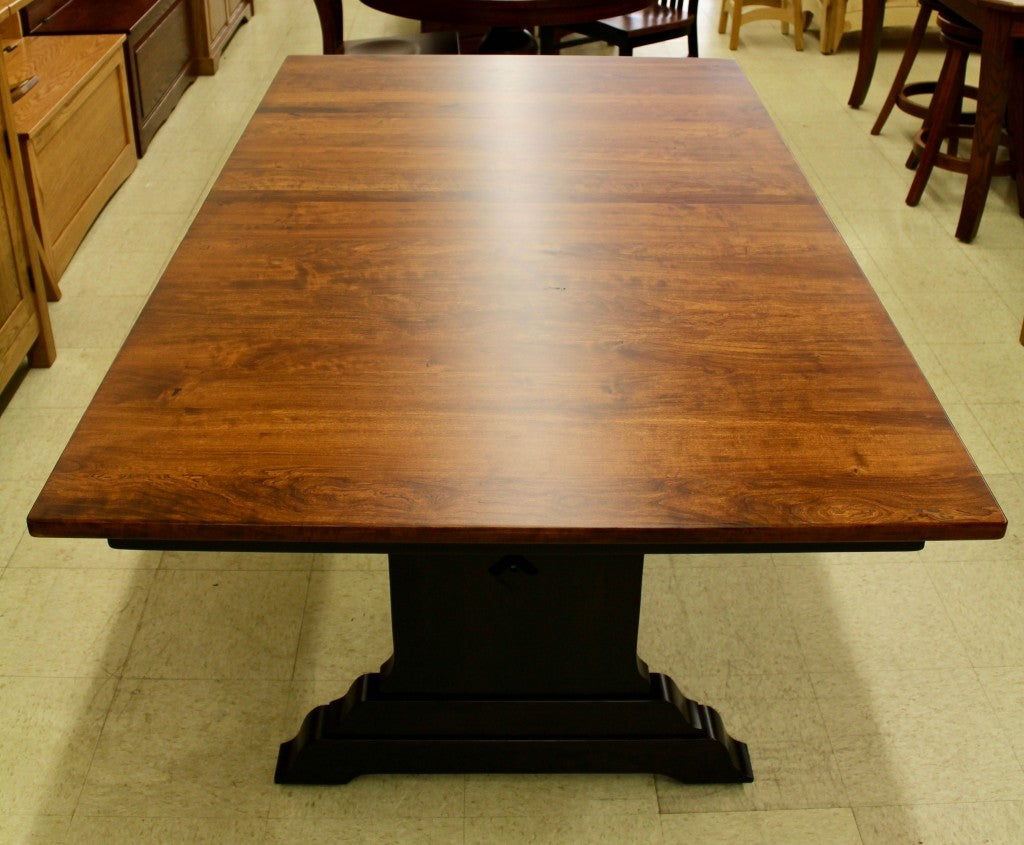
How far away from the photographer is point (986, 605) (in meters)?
2.33

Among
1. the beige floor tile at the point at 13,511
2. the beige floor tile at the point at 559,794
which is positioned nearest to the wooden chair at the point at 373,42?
the beige floor tile at the point at 13,511

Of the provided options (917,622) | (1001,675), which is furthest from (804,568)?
(1001,675)

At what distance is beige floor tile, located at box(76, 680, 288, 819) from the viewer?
190cm

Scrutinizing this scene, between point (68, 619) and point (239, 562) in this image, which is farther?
point (239, 562)

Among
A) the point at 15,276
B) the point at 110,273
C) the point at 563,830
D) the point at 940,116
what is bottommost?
the point at 563,830

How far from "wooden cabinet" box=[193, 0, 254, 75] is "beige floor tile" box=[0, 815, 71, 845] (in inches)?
148

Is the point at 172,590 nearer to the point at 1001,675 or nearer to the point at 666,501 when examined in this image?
the point at 666,501

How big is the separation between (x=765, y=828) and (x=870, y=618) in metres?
0.58

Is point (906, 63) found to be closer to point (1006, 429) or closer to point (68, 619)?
point (1006, 429)

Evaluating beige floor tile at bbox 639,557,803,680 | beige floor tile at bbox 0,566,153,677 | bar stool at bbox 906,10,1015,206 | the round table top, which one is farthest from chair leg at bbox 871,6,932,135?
beige floor tile at bbox 0,566,153,677

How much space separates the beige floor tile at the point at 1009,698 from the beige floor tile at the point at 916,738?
0.06 feet

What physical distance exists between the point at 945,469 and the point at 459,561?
720 mm

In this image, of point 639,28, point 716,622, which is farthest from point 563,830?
point 639,28

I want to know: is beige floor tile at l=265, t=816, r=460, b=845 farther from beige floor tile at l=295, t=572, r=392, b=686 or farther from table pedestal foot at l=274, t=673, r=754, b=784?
beige floor tile at l=295, t=572, r=392, b=686
